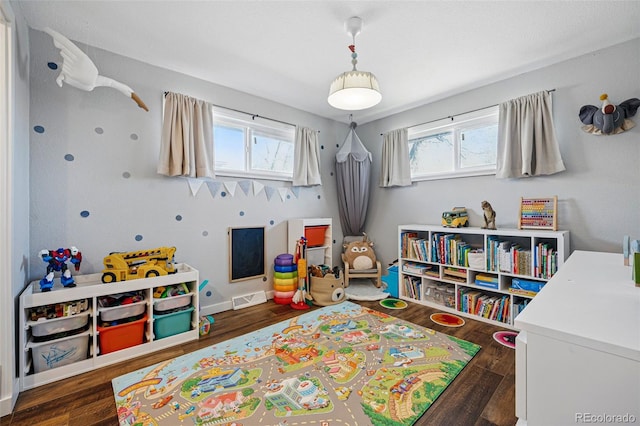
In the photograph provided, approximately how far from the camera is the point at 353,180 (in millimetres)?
3791

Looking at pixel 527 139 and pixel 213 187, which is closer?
pixel 527 139

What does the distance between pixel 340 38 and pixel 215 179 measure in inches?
69.7

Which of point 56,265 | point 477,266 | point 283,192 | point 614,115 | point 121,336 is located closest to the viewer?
point 56,265

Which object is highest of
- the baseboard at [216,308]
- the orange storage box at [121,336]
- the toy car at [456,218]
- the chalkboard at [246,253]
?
the toy car at [456,218]

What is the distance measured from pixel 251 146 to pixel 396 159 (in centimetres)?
185

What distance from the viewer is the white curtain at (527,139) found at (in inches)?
95.9

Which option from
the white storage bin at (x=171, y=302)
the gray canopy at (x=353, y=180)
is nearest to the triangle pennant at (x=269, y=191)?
the gray canopy at (x=353, y=180)

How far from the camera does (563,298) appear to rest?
99 cm

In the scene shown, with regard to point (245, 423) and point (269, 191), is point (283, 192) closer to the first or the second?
point (269, 191)

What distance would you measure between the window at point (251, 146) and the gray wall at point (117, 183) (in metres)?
0.18

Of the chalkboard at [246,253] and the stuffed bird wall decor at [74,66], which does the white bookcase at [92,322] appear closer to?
the chalkboard at [246,253]

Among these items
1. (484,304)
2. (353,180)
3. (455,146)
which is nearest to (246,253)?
(353,180)

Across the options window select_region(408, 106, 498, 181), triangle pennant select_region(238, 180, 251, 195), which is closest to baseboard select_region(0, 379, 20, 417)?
triangle pennant select_region(238, 180, 251, 195)

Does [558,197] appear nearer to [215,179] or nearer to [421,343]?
[421,343]
